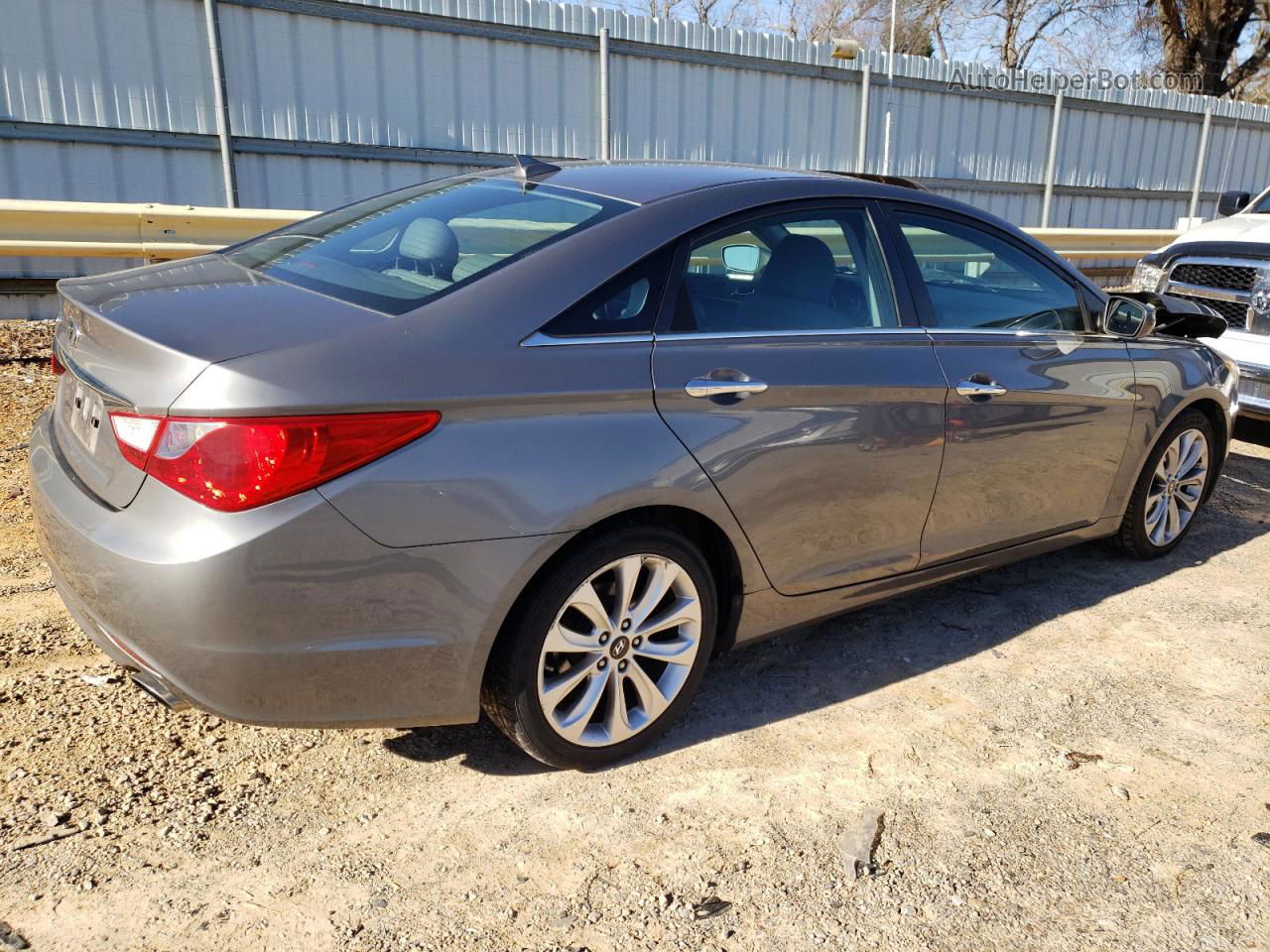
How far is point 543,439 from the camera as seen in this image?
2.56m

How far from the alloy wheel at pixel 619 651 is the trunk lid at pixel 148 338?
0.89 metres

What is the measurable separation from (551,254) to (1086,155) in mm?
15586

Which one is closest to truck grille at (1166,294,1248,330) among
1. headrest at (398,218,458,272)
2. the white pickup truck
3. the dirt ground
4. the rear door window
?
the white pickup truck

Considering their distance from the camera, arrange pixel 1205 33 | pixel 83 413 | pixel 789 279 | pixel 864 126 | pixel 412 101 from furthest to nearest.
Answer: pixel 1205 33 → pixel 864 126 → pixel 412 101 → pixel 789 279 → pixel 83 413

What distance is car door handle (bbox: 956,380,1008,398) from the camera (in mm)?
3521

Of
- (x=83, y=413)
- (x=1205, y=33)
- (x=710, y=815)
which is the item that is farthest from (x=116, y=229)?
(x=1205, y=33)

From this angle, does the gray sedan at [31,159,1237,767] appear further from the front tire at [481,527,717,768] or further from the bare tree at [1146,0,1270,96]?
the bare tree at [1146,0,1270,96]

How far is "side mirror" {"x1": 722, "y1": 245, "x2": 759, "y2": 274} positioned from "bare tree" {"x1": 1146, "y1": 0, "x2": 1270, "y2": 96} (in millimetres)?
31945

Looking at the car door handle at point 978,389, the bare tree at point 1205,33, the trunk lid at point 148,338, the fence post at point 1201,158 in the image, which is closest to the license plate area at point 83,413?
the trunk lid at point 148,338

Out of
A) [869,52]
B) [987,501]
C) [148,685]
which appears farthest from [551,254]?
[869,52]

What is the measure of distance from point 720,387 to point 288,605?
1.25 m

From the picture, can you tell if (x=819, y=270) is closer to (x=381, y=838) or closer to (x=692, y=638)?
(x=692, y=638)

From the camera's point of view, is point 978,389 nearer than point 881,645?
Yes

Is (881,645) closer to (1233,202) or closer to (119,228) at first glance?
(119,228)
